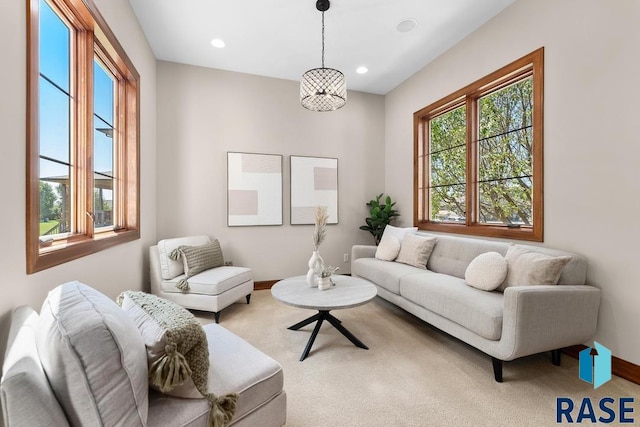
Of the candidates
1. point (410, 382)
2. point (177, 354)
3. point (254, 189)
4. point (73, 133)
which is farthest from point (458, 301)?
point (73, 133)

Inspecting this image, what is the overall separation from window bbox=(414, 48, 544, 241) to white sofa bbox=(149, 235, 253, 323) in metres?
2.58

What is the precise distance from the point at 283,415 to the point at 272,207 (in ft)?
9.69

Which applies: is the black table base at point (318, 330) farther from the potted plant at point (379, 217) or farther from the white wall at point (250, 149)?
the potted plant at point (379, 217)

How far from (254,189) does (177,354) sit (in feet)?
10.3

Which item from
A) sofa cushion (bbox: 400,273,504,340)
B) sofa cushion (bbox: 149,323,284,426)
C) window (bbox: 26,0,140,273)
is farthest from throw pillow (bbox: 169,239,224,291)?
sofa cushion (bbox: 400,273,504,340)

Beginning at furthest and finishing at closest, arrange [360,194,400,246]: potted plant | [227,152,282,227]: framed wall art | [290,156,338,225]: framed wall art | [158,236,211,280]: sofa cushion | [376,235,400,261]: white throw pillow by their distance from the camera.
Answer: [360,194,400,246]: potted plant → [290,156,338,225]: framed wall art → [227,152,282,227]: framed wall art → [376,235,400,261]: white throw pillow → [158,236,211,280]: sofa cushion

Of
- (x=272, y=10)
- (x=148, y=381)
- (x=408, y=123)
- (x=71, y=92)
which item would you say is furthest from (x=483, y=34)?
(x=148, y=381)

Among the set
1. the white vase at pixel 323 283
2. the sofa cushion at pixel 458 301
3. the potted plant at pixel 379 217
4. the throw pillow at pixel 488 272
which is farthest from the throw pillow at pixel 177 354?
the potted plant at pixel 379 217

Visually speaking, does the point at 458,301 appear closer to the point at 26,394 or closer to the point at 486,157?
the point at 486,157

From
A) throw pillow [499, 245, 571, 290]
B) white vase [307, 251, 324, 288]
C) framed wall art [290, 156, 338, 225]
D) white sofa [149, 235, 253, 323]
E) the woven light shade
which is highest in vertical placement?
the woven light shade

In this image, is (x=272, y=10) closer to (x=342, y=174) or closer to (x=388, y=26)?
(x=388, y=26)

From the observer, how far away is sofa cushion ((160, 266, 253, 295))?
286 cm

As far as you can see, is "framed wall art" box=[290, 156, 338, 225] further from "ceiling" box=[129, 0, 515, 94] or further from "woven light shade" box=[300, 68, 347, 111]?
"woven light shade" box=[300, 68, 347, 111]

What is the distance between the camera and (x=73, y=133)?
6.36 ft
